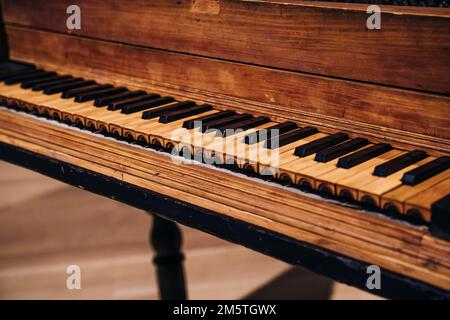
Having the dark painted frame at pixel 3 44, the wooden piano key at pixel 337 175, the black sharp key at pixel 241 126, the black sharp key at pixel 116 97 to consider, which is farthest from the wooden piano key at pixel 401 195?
the dark painted frame at pixel 3 44

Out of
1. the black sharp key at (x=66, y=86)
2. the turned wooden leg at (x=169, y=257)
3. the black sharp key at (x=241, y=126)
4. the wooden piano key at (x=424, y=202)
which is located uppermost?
the black sharp key at (x=66, y=86)

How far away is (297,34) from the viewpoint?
5.60 ft

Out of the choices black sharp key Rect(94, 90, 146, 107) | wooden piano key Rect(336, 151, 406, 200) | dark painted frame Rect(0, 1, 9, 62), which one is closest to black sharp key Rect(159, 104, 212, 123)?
black sharp key Rect(94, 90, 146, 107)

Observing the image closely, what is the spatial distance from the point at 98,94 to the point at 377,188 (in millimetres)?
1073

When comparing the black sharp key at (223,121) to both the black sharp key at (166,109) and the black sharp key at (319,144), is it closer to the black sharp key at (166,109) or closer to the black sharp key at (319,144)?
the black sharp key at (166,109)

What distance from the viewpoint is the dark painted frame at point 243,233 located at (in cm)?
123

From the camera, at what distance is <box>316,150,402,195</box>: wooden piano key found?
1345 millimetres

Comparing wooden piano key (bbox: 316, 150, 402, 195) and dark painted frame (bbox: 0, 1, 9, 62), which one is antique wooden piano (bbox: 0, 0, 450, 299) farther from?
dark painted frame (bbox: 0, 1, 9, 62)

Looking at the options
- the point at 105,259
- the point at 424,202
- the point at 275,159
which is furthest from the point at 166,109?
the point at 105,259

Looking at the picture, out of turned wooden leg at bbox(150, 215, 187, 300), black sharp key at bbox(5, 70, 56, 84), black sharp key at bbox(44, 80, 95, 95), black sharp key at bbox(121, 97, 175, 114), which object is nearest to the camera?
black sharp key at bbox(121, 97, 175, 114)

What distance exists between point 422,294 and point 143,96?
3.71 ft

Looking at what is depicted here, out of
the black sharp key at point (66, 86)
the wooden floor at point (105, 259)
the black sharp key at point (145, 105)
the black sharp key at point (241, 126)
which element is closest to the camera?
the black sharp key at point (241, 126)
